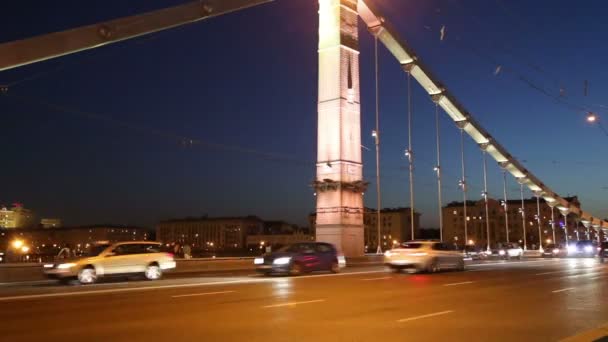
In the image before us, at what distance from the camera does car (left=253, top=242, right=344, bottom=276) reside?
1060 inches

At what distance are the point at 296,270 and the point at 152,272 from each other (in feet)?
20.4

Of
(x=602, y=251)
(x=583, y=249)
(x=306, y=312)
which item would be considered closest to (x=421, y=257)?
(x=306, y=312)

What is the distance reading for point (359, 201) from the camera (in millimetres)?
40188

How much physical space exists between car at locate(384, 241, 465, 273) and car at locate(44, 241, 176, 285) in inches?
399

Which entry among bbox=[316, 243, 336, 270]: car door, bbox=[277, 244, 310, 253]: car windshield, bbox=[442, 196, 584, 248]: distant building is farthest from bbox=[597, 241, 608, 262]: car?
bbox=[442, 196, 584, 248]: distant building

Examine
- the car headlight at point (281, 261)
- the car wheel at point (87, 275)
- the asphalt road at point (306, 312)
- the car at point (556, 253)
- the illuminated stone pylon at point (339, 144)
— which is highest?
the illuminated stone pylon at point (339, 144)

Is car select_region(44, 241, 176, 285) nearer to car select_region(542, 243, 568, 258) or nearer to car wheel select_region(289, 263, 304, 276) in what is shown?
car wheel select_region(289, 263, 304, 276)

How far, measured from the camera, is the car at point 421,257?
92.3 feet

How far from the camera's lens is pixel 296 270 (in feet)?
89.6

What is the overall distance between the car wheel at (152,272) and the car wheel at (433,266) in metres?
12.0

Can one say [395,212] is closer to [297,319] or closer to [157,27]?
[157,27]

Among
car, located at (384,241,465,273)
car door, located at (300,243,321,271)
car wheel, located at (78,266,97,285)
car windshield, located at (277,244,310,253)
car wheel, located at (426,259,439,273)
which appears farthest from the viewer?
car wheel, located at (426,259,439,273)

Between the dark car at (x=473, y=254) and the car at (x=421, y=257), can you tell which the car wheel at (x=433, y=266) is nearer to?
the car at (x=421, y=257)

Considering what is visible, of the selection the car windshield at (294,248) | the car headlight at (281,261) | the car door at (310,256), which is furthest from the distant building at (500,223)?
the car headlight at (281,261)
